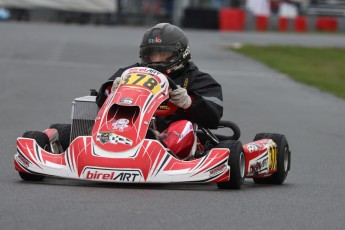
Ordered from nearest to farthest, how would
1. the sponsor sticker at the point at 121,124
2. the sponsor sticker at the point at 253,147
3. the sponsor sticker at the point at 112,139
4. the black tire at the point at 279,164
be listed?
the sponsor sticker at the point at 112,139 < the sponsor sticker at the point at 121,124 < the sponsor sticker at the point at 253,147 < the black tire at the point at 279,164

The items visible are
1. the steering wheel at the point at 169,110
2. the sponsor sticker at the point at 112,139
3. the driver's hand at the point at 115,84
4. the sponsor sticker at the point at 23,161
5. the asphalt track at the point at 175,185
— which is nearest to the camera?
the asphalt track at the point at 175,185

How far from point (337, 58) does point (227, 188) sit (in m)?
21.0

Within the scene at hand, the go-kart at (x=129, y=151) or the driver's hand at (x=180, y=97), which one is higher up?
the driver's hand at (x=180, y=97)

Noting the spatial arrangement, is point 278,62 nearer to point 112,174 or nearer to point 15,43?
point 15,43

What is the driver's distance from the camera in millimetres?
7586

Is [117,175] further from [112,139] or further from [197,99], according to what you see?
[197,99]

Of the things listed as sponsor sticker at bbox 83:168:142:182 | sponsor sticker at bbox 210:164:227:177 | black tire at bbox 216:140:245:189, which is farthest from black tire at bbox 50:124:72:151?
sponsor sticker at bbox 210:164:227:177

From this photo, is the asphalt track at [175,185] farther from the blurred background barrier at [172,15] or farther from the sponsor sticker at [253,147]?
the blurred background barrier at [172,15]

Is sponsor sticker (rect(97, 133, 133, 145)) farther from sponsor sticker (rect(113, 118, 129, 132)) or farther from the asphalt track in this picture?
the asphalt track

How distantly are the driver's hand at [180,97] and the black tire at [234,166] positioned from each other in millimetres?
429

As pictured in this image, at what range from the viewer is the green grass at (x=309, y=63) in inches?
826

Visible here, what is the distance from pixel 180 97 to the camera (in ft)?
24.8

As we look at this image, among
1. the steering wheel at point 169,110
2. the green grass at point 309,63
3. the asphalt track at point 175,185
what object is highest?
the steering wheel at point 169,110

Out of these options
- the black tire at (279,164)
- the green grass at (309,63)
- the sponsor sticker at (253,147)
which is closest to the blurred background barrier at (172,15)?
the green grass at (309,63)
